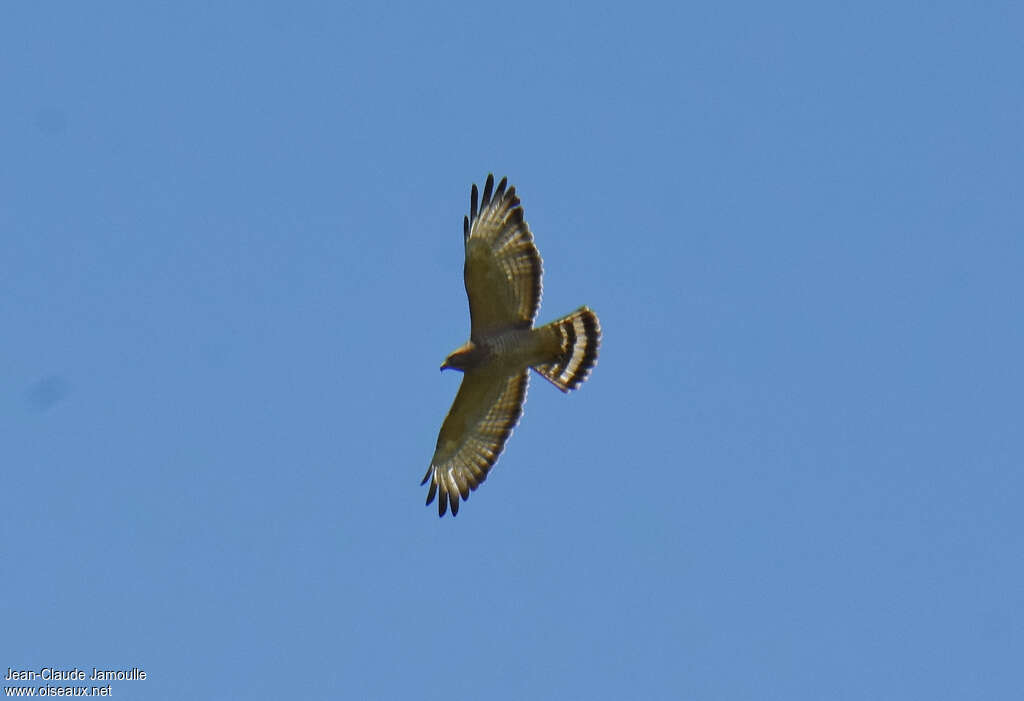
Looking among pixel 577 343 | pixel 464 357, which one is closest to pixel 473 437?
pixel 464 357

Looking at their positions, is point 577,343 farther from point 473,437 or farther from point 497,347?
point 473,437

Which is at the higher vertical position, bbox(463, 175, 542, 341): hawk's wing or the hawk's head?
bbox(463, 175, 542, 341): hawk's wing

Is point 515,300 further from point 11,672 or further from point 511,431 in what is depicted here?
point 11,672

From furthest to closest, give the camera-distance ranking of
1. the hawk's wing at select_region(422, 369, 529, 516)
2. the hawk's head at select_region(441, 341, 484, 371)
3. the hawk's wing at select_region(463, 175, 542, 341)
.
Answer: the hawk's wing at select_region(422, 369, 529, 516) → the hawk's head at select_region(441, 341, 484, 371) → the hawk's wing at select_region(463, 175, 542, 341)

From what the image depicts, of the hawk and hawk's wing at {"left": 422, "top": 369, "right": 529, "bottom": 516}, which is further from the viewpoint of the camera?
hawk's wing at {"left": 422, "top": 369, "right": 529, "bottom": 516}

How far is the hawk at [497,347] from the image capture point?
488 inches

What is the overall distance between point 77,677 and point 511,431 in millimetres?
4313

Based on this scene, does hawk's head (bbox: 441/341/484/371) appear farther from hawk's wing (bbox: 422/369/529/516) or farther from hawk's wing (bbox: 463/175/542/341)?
hawk's wing (bbox: 422/369/529/516)

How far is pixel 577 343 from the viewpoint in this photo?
12.9 metres

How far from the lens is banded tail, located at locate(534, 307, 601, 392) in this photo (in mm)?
12812

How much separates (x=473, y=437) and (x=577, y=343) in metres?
1.36

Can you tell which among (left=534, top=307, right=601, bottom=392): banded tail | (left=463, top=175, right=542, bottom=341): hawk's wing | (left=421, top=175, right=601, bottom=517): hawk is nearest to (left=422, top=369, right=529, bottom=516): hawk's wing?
(left=421, top=175, right=601, bottom=517): hawk

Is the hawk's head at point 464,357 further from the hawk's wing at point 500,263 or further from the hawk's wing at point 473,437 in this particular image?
the hawk's wing at point 473,437

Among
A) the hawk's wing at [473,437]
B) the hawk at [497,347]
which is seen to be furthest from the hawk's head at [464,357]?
the hawk's wing at [473,437]
